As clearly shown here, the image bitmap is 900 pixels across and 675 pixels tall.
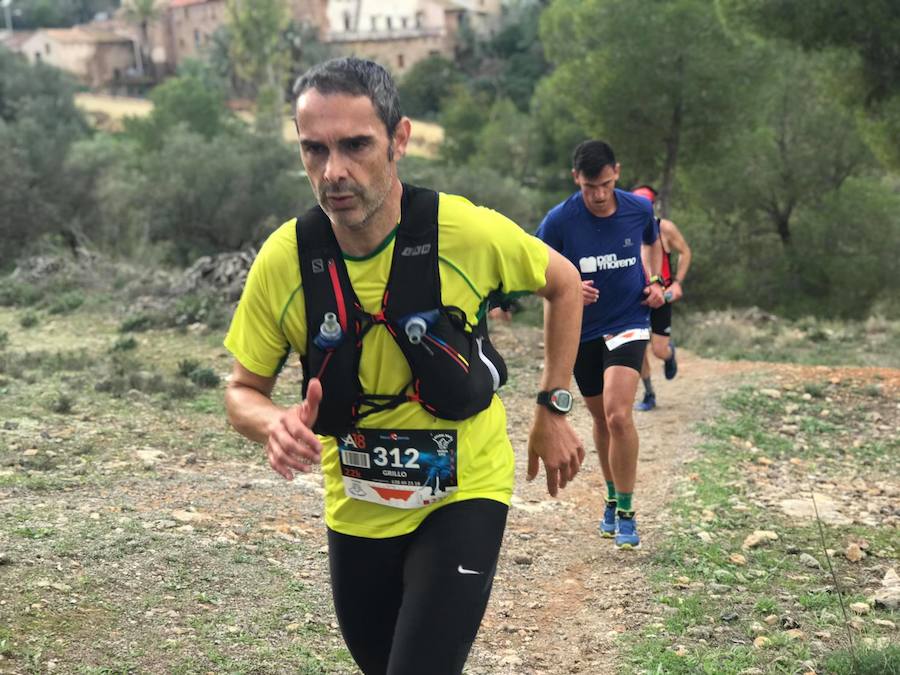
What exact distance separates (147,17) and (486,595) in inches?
4234

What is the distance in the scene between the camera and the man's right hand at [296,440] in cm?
266

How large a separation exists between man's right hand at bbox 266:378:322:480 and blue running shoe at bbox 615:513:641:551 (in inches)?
158

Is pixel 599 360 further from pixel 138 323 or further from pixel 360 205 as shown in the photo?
pixel 138 323

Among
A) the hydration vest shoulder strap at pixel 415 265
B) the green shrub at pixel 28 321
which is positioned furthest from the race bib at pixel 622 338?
the green shrub at pixel 28 321

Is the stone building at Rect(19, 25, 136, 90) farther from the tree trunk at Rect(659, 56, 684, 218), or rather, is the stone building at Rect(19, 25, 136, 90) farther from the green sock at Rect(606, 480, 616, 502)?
the green sock at Rect(606, 480, 616, 502)

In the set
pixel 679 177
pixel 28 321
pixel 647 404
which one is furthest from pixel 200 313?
pixel 679 177

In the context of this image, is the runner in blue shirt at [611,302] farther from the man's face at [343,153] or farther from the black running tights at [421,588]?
the man's face at [343,153]

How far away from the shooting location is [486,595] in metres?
3.22

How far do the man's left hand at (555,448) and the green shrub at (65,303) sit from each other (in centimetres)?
1317

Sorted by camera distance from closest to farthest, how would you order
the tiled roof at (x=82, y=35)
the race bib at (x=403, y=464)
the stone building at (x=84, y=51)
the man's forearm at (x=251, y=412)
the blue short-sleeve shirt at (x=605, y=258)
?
the man's forearm at (x=251, y=412) → the race bib at (x=403, y=464) → the blue short-sleeve shirt at (x=605, y=258) → the tiled roof at (x=82, y=35) → the stone building at (x=84, y=51)

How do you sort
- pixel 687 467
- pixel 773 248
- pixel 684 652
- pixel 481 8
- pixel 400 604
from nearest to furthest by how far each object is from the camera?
1. pixel 400 604
2. pixel 684 652
3. pixel 687 467
4. pixel 773 248
5. pixel 481 8

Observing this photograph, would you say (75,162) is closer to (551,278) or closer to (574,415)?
(574,415)

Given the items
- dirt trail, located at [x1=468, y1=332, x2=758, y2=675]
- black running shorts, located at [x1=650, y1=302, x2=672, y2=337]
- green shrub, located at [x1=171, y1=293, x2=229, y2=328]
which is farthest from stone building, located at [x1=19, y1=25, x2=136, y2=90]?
dirt trail, located at [x1=468, y1=332, x2=758, y2=675]

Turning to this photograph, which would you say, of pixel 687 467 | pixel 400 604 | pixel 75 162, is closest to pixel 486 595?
pixel 400 604
